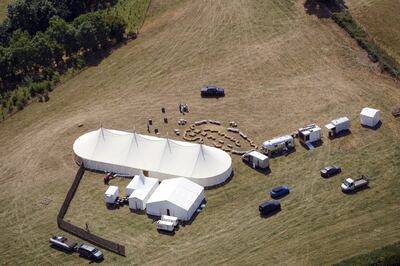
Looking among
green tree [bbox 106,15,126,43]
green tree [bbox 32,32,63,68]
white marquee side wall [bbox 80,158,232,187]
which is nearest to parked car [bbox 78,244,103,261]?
white marquee side wall [bbox 80,158,232,187]

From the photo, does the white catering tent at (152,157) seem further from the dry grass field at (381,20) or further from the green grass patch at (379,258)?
the dry grass field at (381,20)

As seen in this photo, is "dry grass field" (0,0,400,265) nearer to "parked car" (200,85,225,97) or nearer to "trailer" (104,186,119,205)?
"trailer" (104,186,119,205)

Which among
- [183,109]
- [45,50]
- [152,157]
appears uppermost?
[45,50]

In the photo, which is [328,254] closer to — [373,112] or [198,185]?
[198,185]

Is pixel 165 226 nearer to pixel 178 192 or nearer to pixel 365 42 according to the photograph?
pixel 178 192

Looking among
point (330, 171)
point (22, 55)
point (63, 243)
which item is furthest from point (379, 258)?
point (22, 55)

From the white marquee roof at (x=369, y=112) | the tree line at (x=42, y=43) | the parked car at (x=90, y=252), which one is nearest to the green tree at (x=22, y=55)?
the tree line at (x=42, y=43)
